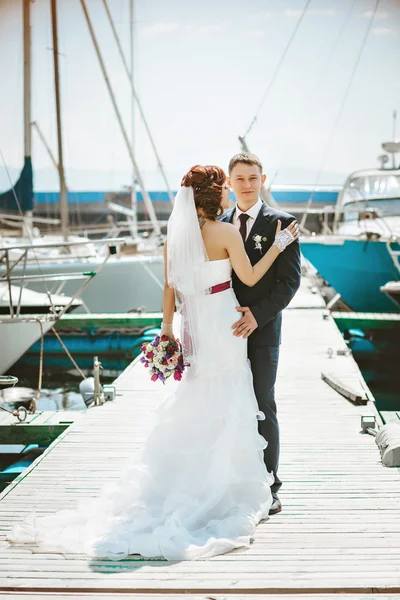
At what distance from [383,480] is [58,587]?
2.15 metres

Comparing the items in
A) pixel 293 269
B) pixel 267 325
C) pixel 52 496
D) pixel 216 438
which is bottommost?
pixel 52 496

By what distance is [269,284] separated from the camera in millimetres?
3512

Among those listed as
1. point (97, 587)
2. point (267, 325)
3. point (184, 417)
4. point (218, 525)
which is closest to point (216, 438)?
point (184, 417)

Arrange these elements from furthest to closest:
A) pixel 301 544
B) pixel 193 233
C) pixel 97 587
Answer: pixel 193 233 → pixel 301 544 → pixel 97 587

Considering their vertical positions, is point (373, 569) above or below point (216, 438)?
below

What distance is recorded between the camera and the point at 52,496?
380 centimetres

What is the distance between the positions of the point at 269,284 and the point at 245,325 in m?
0.28

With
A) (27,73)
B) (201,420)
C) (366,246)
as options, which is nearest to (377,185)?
(366,246)

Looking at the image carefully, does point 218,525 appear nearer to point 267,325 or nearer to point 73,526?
point 73,526

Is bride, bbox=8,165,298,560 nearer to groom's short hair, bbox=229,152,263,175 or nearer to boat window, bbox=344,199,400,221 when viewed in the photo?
groom's short hair, bbox=229,152,263,175

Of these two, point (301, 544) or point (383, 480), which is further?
point (383, 480)

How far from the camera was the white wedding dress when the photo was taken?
122 inches

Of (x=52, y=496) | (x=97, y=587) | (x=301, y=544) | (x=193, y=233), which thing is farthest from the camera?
(x=52, y=496)

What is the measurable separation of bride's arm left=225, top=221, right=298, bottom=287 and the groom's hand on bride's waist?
150 millimetres
